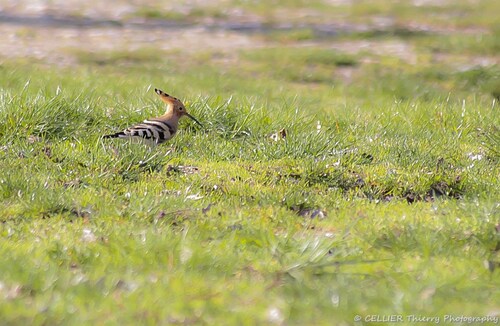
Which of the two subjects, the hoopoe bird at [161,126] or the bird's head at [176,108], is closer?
the hoopoe bird at [161,126]

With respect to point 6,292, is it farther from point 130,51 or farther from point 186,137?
point 130,51

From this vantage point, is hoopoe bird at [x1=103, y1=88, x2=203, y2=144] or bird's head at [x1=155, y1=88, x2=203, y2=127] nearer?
hoopoe bird at [x1=103, y1=88, x2=203, y2=144]

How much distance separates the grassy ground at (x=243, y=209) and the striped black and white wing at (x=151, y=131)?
0.14 meters

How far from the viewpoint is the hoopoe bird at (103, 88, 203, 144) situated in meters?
7.46

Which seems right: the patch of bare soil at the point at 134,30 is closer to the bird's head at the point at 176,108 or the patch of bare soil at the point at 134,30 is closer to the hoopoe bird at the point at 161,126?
the bird's head at the point at 176,108

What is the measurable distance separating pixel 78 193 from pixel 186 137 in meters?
1.94

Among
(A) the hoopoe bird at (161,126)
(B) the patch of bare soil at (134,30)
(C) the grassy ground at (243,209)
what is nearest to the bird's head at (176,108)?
(A) the hoopoe bird at (161,126)

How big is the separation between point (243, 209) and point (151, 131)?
1.61 m

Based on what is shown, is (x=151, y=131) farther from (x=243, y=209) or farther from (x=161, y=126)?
(x=243, y=209)

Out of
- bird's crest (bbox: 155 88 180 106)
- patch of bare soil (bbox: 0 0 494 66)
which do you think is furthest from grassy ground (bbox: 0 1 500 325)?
patch of bare soil (bbox: 0 0 494 66)

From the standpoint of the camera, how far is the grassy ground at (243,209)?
451 cm

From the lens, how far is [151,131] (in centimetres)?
748

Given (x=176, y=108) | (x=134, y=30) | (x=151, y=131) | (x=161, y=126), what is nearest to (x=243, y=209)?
(x=151, y=131)

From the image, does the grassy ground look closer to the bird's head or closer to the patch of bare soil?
the bird's head
